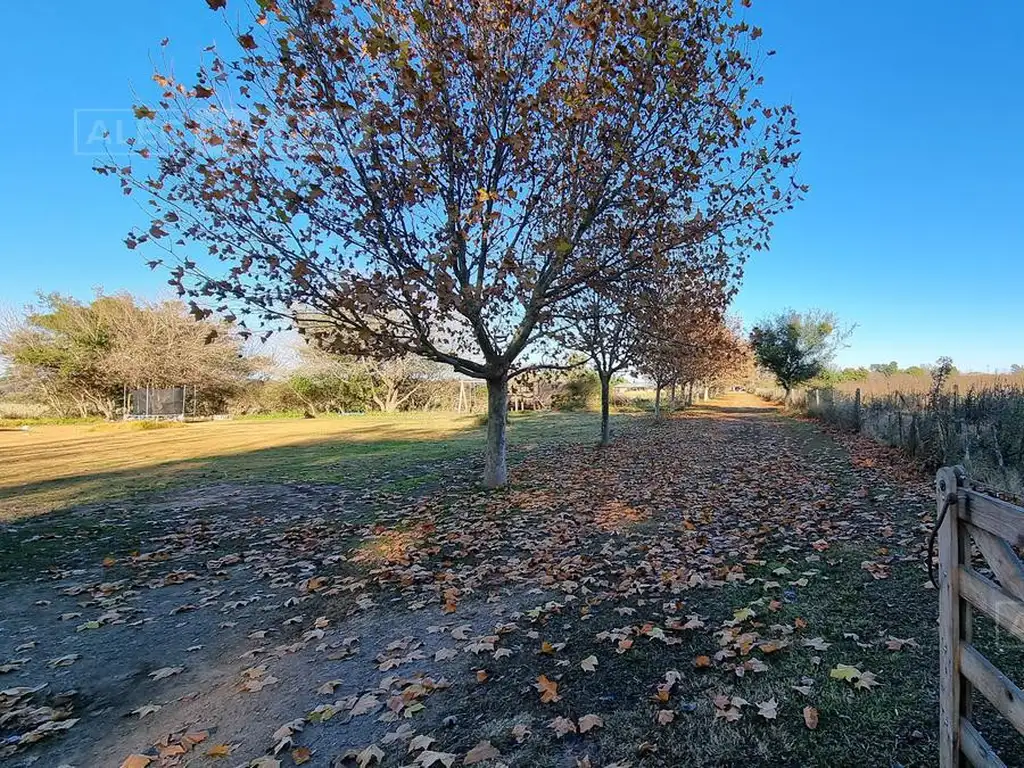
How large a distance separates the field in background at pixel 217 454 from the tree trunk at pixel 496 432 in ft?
6.30

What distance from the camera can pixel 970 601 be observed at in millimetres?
1835

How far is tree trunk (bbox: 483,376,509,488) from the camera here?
29.7 ft

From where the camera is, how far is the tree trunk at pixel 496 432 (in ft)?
29.7

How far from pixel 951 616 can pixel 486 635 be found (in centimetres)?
303

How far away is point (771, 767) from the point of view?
244 centimetres

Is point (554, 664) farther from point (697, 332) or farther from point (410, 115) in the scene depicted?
point (697, 332)

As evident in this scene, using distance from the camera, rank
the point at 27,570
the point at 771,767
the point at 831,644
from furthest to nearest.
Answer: the point at 27,570 → the point at 831,644 → the point at 771,767

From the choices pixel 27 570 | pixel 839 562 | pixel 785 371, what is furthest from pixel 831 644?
pixel 785 371

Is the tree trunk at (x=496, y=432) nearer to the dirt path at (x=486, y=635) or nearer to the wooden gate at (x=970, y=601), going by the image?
the dirt path at (x=486, y=635)

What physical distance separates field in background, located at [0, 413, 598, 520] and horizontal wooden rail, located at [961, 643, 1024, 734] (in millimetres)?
9431

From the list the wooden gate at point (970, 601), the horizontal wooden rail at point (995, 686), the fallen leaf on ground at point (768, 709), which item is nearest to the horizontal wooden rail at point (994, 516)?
the wooden gate at point (970, 601)

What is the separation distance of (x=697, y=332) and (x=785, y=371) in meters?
14.2

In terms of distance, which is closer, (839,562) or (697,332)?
(839,562)

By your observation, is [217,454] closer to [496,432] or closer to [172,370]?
[496,432]
